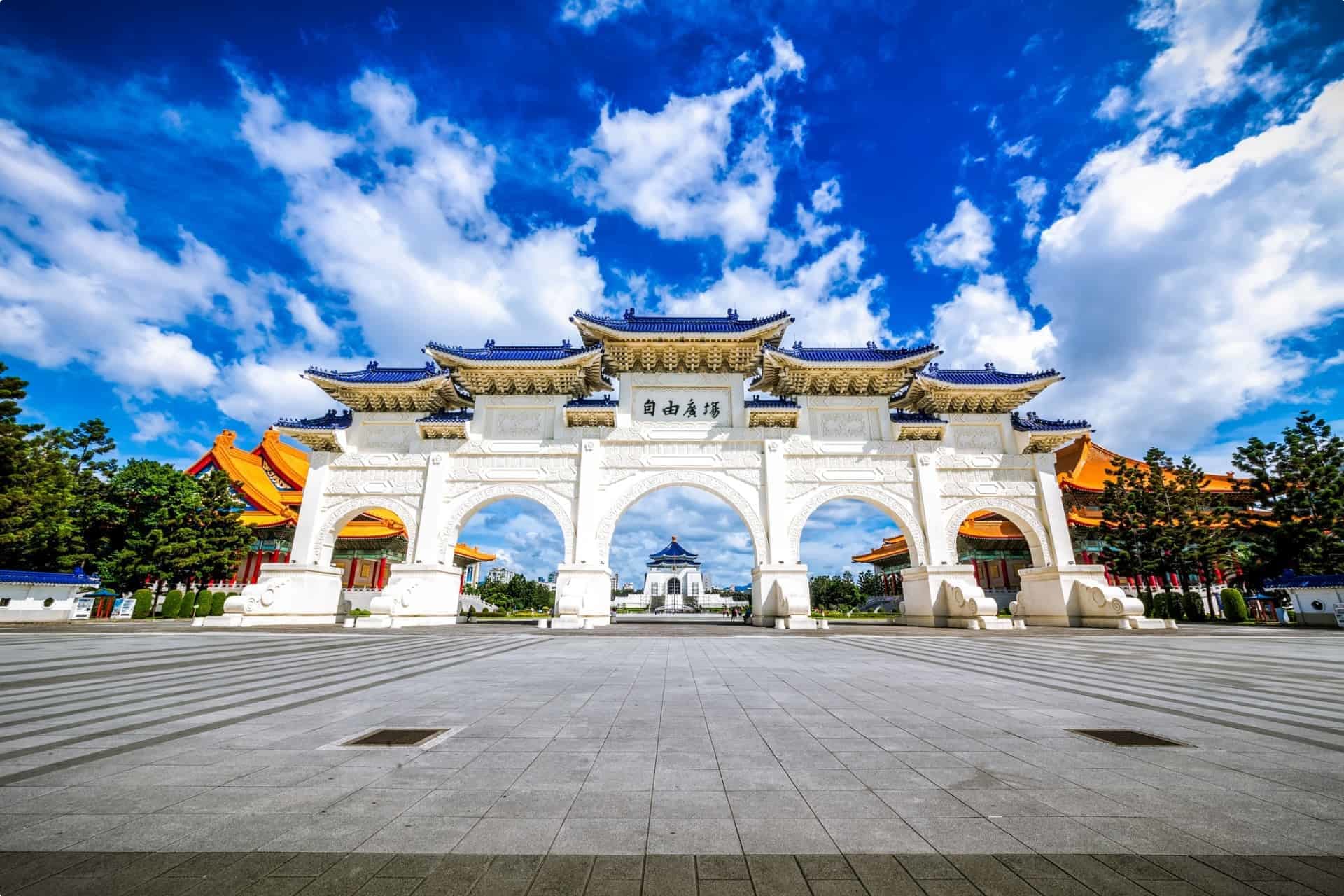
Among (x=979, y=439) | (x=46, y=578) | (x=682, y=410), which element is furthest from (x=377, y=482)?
(x=979, y=439)

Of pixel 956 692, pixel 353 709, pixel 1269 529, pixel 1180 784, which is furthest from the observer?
pixel 1269 529

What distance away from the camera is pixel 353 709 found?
4543 millimetres

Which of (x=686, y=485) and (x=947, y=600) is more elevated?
(x=686, y=485)

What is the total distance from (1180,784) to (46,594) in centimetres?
2884

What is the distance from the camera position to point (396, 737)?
12.0 ft

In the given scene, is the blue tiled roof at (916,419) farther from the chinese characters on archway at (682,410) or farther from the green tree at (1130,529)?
the green tree at (1130,529)

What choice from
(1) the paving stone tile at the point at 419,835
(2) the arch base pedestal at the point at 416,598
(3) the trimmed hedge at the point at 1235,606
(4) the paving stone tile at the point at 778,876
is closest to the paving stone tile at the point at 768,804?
(4) the paving stone tile at the point at 778,876

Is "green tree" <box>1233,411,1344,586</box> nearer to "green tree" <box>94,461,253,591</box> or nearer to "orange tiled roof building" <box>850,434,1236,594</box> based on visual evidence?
"orange tiled roof building" <box>850,434,1236,594</box>

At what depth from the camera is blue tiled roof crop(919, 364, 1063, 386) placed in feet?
69.3

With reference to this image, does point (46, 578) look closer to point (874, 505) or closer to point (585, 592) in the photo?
point (585, 592)

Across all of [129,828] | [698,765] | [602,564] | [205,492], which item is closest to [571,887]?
[698,765]

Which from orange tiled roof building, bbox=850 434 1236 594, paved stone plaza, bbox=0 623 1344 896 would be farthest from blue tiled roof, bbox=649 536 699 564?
paved stone plaza, bbox=0 623 1344 896

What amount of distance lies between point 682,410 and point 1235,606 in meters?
23.2

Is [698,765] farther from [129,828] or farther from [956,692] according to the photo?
[956,692]
